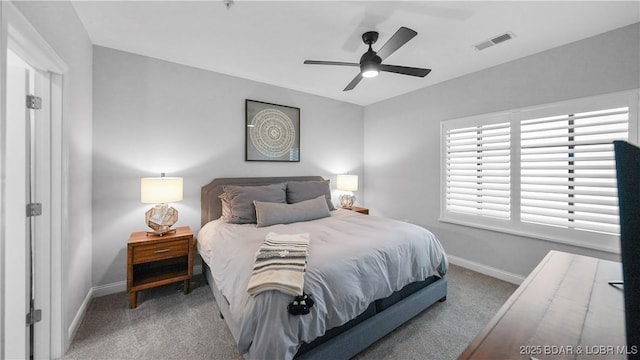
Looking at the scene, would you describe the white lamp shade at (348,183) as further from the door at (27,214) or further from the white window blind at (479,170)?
the door at (27,214)

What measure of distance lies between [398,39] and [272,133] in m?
2.21

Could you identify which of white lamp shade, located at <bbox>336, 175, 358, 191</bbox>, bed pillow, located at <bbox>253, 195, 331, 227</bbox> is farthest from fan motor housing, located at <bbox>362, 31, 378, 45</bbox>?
white lamp shade, located at <bbox>336, 175, 358, 191</bbox>

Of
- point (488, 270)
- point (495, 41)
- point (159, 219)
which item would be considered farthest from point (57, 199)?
point (488, 270)

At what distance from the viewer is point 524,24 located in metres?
2.19

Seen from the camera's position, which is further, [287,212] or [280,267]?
[287,212]

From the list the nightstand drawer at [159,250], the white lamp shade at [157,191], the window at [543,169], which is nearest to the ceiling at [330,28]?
the window at [543,169]

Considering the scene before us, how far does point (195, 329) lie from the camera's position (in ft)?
6.71

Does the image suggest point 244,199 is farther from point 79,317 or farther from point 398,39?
point 398,39

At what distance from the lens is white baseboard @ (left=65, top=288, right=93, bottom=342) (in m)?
1.89

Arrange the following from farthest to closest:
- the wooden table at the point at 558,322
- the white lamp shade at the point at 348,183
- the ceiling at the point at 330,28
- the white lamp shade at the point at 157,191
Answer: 1. the white lamp shade at the point at 348,183
2. the white lamp shade at the point at 157,191
3. the ceiling at the point at 330,28
4. the wooden table at the point at 558,322

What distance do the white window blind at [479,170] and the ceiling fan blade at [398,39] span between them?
1.85 meters

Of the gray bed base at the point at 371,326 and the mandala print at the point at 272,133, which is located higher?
the mandala print at the point at 272,133

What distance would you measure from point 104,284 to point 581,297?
3745 mm

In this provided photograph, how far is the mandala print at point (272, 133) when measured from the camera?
11.5 ft
